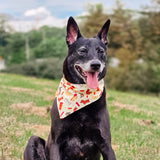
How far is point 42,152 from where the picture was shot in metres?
4.55

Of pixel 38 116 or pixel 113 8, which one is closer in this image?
pixel 38 116

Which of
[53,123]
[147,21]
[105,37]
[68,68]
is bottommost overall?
[147,21]

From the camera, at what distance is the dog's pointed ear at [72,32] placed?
4375 millimetres

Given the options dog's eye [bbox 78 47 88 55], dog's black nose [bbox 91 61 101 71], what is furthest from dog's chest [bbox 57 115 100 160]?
dog's eye [bbox 78 47 88 55]

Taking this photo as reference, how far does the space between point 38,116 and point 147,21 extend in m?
39.4

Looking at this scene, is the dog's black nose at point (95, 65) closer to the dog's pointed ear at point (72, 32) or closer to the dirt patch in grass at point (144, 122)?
the dog's pointed ear at point (72, 32)

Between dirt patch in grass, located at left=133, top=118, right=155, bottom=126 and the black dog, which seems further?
dirt patch in grass, located at left=133, top=118, right=155, bottom=126

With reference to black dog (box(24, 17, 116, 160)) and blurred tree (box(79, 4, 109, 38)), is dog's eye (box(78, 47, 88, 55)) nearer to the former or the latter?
black dog (box(24, 17, 116, 160))

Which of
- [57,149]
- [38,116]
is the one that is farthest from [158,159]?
[38,116]

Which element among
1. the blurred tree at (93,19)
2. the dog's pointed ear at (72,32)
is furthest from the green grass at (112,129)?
the blurred tree at (93,19)

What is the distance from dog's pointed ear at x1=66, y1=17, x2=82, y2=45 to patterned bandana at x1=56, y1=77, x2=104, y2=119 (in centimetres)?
57

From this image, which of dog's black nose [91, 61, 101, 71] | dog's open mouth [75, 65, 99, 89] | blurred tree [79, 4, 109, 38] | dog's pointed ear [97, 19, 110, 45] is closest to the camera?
dog's black nose [91, 61, 101, 71]

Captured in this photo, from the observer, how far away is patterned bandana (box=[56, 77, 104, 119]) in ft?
13.8

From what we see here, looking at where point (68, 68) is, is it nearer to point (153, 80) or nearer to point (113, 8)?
A: point (153, 80)
